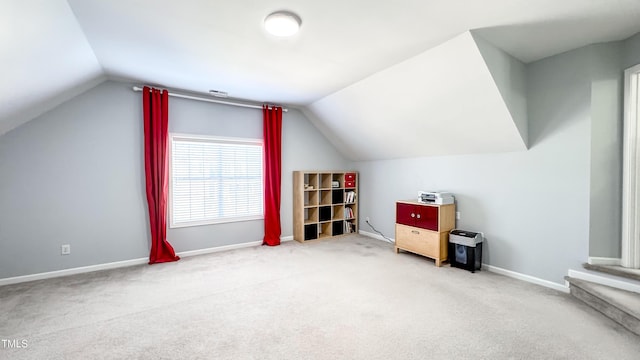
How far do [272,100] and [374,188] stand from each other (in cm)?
261

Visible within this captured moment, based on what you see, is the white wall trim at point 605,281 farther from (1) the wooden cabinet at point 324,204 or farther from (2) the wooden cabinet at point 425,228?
(1) the wooden cabinet at point 324,204

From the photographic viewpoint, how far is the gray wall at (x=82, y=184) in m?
3.16

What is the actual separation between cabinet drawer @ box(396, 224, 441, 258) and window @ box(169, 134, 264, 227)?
8.20ft

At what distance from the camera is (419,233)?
155 inches

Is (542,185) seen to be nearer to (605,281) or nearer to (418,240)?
(605,281)

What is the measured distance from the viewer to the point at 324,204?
209 inches

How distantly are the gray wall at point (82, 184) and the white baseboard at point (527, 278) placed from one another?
13.9 ft

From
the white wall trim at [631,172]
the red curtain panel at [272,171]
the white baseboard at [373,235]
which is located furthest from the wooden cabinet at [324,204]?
the white wall trim at [631,172]

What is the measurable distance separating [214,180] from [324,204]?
2106mm

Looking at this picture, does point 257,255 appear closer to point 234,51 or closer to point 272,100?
point 272,100

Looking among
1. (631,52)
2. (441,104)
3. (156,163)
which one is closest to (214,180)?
(156,163)

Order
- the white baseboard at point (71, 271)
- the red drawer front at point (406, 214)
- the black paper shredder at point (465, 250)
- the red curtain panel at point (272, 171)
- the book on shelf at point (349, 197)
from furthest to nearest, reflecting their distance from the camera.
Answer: the book on shelf at point (349, 197)
the red curtain panel at point (272, 171)
the red drawer front at point (406, 214)
the black paper shredder at point (465, 250)
the white baseboard at point (71, 271)

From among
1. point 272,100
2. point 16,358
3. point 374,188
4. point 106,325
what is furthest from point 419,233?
point 16,358

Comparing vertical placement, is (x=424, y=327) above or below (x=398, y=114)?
below
